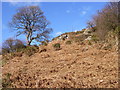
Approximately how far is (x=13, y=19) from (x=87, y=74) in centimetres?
1878

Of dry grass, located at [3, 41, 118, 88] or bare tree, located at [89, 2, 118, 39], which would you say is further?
bare tree, located at [89, 2, 118, 39]

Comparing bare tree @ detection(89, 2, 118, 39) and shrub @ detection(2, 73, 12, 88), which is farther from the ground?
bare tree @ detection(89, 2, 118, 39)

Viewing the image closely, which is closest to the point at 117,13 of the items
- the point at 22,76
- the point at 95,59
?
the point at 95,59

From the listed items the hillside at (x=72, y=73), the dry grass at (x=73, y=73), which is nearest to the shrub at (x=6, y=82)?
the hillside at (x=72, y=73)

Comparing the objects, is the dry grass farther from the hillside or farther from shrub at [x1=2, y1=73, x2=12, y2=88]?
shrub at [x1=2, y1=73, x2=12, y2=88]

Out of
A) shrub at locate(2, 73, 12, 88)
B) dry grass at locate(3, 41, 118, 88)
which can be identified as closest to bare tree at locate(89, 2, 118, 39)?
dry grass at locate(3, 41, 118, 88)

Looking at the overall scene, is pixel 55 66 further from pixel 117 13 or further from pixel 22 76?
pixel 117 13

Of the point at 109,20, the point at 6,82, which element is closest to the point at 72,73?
the point at 6,82

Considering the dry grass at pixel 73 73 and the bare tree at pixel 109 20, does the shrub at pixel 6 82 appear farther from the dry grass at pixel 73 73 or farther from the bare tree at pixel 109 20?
the bare tree at pixel 109 20

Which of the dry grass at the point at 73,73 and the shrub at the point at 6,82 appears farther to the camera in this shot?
the shrub at the point at 6,82

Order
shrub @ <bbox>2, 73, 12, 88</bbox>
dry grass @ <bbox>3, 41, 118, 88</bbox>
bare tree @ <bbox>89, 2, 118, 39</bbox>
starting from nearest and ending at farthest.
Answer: dry grass @ <bbox>3, 41, 118, 88</bbox> < shrub @ <bbox>2, 73, 12, 88</bbox> < bare tree @ <bbox>89, 2, 118, 39</bbox>

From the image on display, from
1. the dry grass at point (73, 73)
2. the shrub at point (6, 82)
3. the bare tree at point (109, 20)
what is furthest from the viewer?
the bare tree at point (109, 20)

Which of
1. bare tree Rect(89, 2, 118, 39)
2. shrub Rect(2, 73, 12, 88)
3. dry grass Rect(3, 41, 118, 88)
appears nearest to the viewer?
dry grass Rect(3, 41, 118, 88)

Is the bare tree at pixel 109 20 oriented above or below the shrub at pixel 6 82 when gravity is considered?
above
